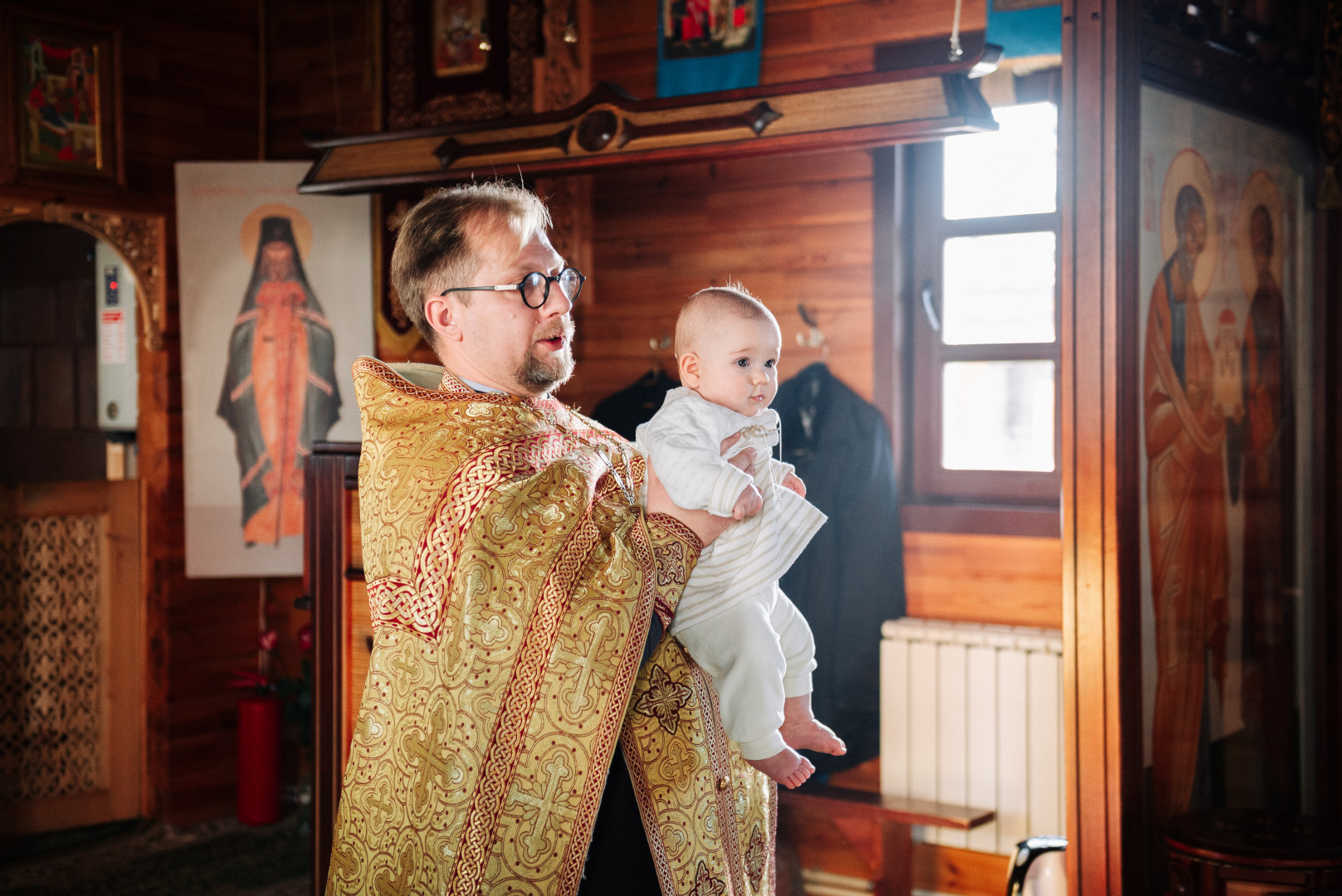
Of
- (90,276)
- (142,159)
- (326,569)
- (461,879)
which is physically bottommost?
(461,879)

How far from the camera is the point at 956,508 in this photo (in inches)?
138

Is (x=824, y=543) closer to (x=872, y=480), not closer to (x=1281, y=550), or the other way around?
(x=872, y=480)

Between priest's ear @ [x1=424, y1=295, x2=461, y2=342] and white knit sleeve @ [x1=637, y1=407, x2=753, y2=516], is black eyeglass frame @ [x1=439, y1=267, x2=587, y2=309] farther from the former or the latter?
white knit sleeve @ [x1=637, y1=407, x2=753, y2=516]

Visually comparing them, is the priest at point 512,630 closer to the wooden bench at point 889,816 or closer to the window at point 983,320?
the wooden bench at point 889,816

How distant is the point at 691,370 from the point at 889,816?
2.00 metres

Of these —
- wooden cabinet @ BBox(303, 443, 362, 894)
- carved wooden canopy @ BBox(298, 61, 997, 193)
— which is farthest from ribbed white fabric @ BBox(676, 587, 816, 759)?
carved wooden canopy @ BBox(298, 61, 997, 193)

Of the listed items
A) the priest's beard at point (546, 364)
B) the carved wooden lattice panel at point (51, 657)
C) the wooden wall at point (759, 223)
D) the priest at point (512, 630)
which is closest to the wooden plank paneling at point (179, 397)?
the carved wooden lattice panel at point (51, 657)

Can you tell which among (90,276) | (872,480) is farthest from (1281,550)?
(90,276)

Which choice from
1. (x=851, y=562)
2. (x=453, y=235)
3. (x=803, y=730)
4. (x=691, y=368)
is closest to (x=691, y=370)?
(x=691, y=368)

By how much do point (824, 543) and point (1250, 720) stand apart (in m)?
1.14

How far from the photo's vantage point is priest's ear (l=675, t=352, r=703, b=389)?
1.64m

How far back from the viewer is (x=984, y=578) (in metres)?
3.48

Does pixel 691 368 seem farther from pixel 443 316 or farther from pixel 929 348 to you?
pixel 929 348

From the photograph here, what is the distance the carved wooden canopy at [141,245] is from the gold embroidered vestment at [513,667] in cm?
310
